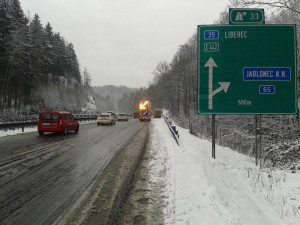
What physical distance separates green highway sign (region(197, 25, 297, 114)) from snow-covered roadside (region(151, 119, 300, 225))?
2626 millimetres

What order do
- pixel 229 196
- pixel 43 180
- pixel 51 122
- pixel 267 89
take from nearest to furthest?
pixel 229 196 → pixel 43 180 → pixel 267 89 → pixel 51 122

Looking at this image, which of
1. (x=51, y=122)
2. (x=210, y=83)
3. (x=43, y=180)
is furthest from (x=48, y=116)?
(x=210, y=83)

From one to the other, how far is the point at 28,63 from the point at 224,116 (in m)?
41.3

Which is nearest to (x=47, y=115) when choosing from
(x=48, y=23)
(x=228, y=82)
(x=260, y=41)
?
(x=228, y=82)

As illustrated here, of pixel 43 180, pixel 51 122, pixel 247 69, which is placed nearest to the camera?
pixel 43 180

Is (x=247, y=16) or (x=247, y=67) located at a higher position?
(x=247, y=16)

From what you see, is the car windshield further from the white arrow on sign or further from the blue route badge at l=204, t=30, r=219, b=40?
the blue route badge at l=204, t=30, r=219, b=40

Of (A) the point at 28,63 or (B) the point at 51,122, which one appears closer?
(B) the point at 51,122

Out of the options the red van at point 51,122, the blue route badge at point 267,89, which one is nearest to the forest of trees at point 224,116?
the blue route badge at point 267,89

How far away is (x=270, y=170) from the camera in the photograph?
795cm

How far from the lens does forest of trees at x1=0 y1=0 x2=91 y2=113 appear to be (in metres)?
41.9

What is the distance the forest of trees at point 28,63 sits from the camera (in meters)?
41.9

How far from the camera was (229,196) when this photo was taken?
534 centimetres

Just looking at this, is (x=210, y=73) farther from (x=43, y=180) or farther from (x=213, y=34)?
(x=43, y=180)
